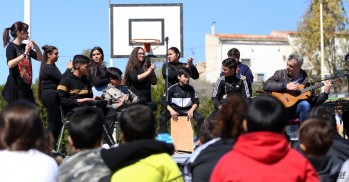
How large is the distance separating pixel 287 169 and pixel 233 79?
6909mm

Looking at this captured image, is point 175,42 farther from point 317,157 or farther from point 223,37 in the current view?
point 223,37

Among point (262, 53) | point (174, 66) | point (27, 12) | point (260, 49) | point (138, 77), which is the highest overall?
point (260, 49)

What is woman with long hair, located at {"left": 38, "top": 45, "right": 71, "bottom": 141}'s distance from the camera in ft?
36.7

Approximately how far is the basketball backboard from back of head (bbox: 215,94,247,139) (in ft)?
33.5

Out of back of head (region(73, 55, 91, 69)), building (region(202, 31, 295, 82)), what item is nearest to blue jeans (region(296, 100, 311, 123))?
back of head (region(73, 55, 91, 69))

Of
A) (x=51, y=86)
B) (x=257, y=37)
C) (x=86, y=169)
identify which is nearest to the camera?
(x=86, y=169)

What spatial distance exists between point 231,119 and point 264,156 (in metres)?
1.01

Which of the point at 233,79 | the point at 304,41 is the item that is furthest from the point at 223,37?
the point at 233,79

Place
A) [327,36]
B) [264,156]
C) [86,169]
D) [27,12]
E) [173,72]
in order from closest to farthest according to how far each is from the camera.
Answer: [264,156], [86,169], [173,72], [27,12], [327,36]

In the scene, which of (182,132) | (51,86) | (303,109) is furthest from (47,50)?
(303,109)

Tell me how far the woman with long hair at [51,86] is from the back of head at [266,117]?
6.27 m

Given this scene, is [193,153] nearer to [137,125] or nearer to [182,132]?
[137,125]

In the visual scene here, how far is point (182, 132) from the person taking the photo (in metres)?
12.5

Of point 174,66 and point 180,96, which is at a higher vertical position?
point 174,66
